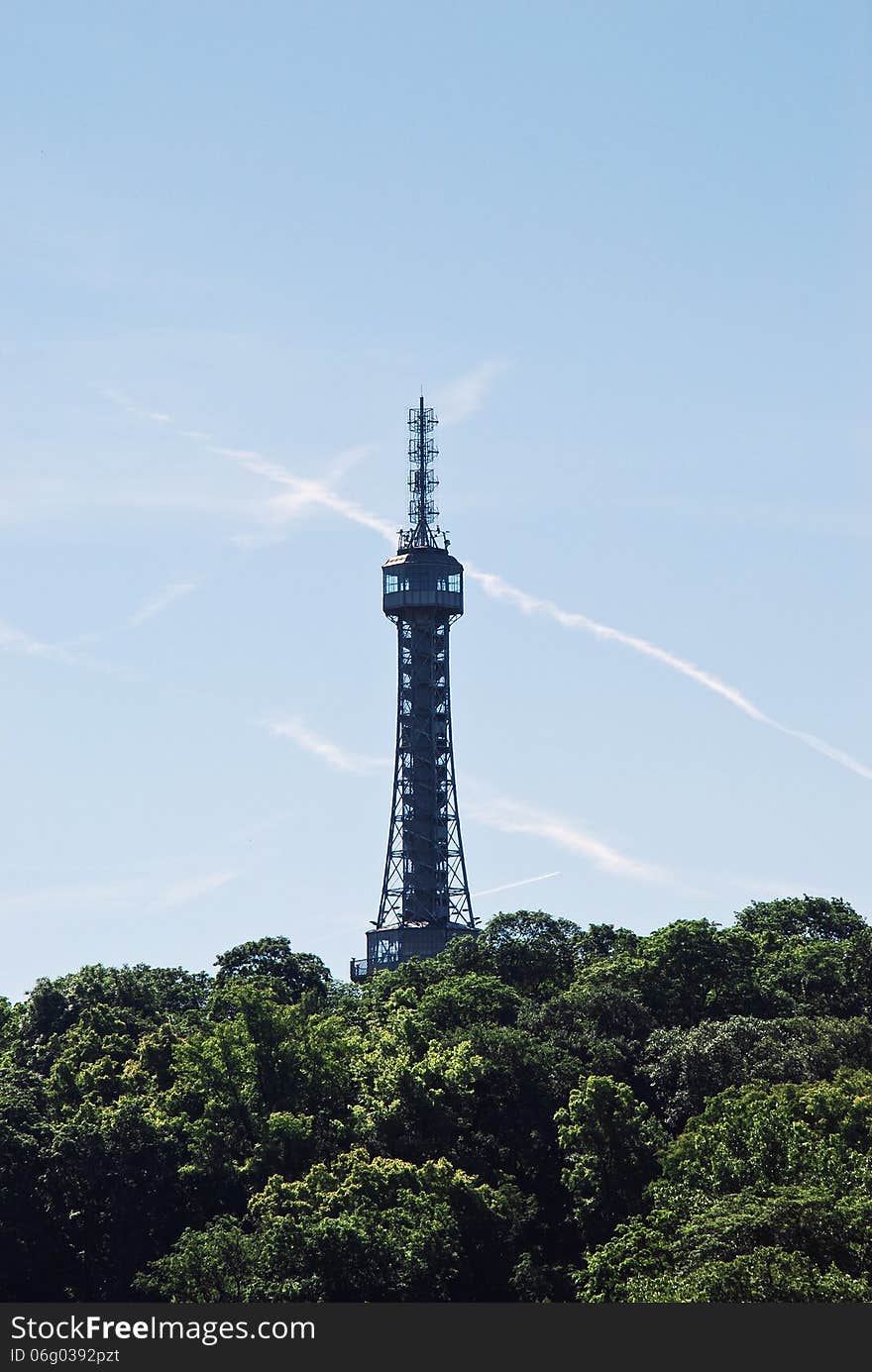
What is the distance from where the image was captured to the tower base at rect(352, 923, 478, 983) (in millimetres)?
153750

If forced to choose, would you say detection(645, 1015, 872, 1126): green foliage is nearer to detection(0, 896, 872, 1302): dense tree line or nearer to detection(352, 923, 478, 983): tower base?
detection(0, 896, 872, 1302): dense tree line

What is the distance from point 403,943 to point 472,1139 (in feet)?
226

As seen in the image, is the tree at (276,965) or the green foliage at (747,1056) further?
the tree at (276,965)

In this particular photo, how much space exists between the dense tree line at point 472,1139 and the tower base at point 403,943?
45318 millimetres

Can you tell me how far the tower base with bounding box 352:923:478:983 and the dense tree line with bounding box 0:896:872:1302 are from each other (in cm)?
4532

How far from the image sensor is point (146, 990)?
112 m

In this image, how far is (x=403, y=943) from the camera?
154 m

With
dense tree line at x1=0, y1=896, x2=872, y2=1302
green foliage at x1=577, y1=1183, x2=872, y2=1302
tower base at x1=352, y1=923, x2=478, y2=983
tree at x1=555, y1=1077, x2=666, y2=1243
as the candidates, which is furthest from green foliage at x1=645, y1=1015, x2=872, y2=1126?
tower base at x1=352, y1=923, x2=478, y2=983

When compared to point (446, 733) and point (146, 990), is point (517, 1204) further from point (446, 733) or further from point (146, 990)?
point (446, 733)

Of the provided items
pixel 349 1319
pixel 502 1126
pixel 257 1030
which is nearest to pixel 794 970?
pixel 502 1126

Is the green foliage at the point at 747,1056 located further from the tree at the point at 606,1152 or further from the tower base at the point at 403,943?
the tower base at the point at 403,943

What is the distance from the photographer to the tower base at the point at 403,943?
15375 centimetres

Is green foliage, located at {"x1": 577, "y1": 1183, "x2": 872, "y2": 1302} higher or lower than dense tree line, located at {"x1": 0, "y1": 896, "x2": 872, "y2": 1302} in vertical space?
lower

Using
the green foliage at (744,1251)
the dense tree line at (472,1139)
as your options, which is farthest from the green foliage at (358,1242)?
the green foliage at (744,1251)
